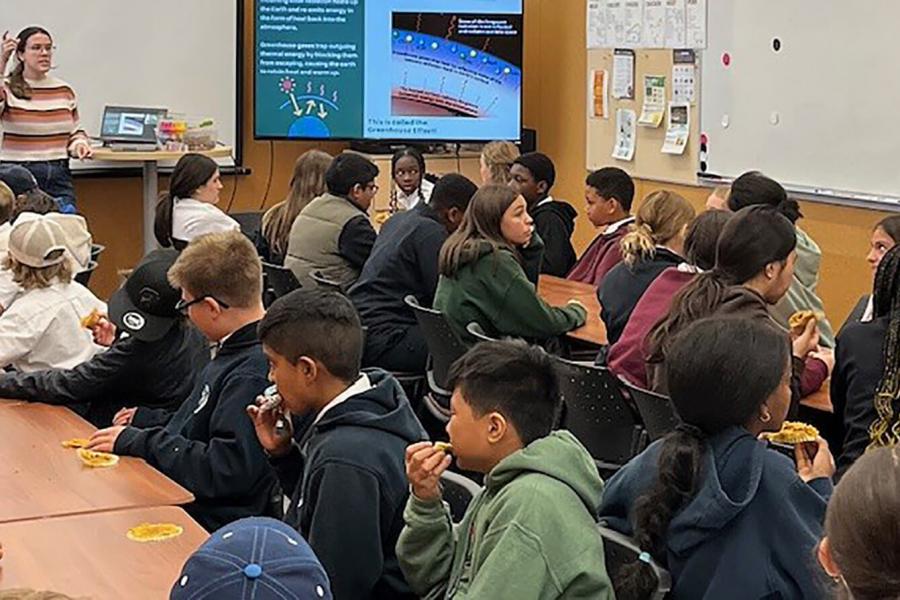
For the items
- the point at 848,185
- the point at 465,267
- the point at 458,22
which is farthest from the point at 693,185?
the point at 465,267

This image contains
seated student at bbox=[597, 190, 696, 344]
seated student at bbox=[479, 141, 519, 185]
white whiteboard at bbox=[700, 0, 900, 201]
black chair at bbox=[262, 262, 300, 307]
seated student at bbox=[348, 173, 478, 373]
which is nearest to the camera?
seated student at bbox=[597, 190, 696, 344]

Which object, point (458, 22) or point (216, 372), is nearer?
point (216, 372)

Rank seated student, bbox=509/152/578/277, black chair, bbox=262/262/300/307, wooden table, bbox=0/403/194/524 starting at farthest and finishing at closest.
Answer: seated student, bbox=509/152/578/277
black chair, bbox=262/262/300/307
wooden table, bbox=0/403/194/524

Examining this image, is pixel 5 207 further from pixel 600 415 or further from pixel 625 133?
pixel 625 133

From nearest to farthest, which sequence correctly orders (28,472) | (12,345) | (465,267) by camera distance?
(28,472) < (12,345) < (465,267)

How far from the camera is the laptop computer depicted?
8.25 metres

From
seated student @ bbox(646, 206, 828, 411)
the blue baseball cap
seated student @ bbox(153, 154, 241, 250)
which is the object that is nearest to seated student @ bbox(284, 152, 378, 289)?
seated student @ bbox(153, 154, 241, 250)

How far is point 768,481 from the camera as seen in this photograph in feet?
7.67

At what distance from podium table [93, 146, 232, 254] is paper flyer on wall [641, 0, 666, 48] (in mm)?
2709

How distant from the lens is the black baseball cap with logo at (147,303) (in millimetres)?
3738

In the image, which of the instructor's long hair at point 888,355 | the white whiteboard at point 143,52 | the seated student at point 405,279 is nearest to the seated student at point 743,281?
the instructor's long hair at point 888,355

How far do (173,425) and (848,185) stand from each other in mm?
4099

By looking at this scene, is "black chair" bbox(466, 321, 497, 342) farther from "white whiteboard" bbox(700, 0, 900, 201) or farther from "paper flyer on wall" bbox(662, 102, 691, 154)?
"paper flyer on wall" bbox(662, 102, 691, 154)

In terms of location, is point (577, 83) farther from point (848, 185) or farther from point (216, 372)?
point (216, 372)
